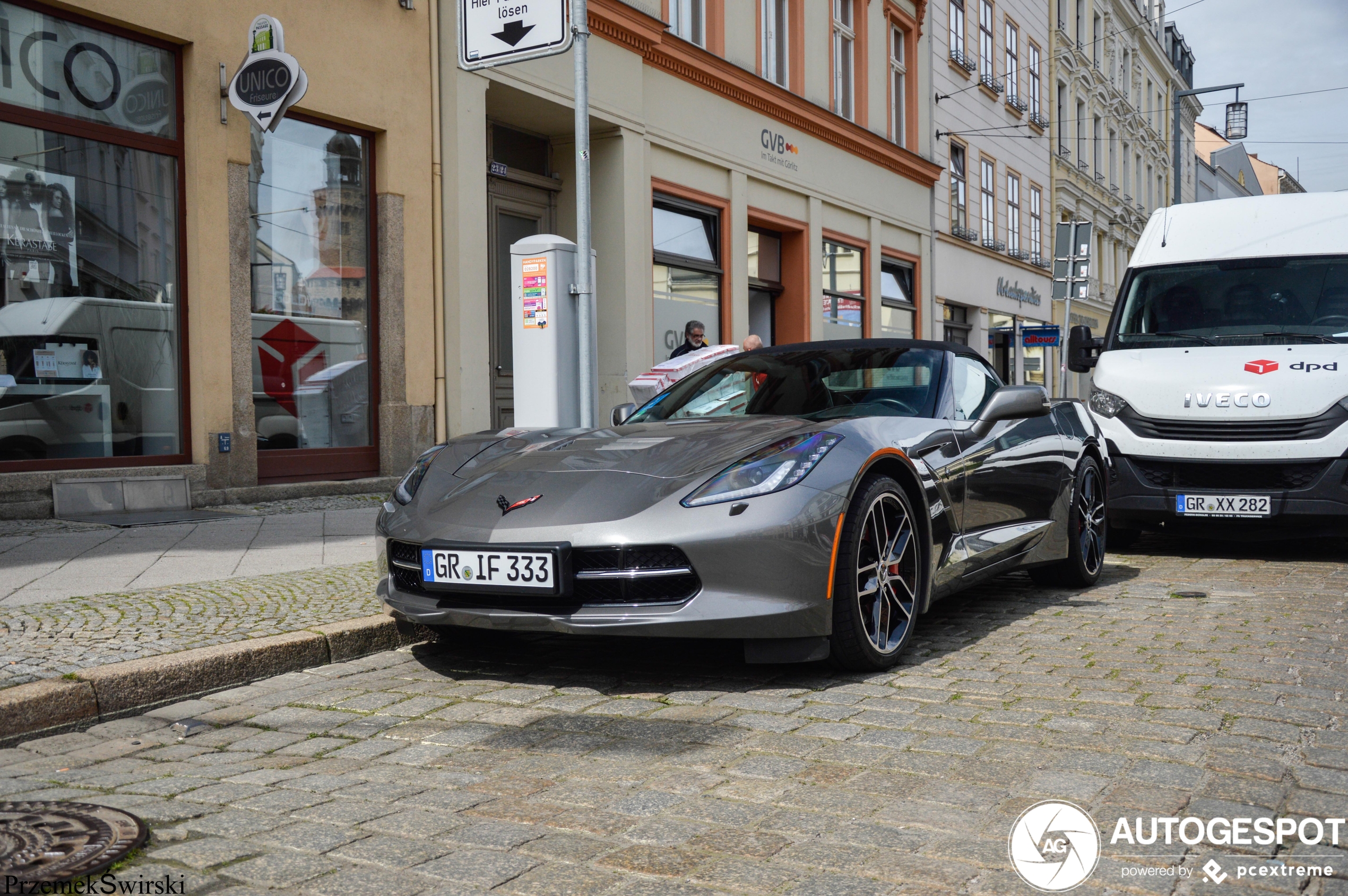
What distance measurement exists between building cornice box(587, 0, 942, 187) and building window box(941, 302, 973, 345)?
3267 millimetres

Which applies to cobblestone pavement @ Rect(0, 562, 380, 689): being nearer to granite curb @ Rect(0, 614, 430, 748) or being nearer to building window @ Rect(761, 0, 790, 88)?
granite curb @ Rect(0, 614, 430, 748)

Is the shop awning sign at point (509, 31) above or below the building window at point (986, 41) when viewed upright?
below

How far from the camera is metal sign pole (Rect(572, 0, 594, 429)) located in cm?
677

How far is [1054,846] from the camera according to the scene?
2.52 meters

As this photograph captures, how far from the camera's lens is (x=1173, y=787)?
2879 millimetres

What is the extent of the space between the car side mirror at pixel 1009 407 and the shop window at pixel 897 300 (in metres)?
16.3

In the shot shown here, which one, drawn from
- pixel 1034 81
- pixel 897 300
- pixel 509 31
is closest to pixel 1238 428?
pixel 509 31

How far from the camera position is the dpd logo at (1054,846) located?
2.36 metres

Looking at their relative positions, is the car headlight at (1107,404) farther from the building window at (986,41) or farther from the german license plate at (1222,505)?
the building window at (986,41)

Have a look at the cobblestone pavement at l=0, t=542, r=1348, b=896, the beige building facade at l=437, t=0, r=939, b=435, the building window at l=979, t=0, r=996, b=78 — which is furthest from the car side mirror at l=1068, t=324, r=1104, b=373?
the building window at l=979, t=0, r=996, b=78

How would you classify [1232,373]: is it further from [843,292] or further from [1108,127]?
[1108,127]

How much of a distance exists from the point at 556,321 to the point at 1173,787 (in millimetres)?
5139

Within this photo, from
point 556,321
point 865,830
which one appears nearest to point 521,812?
point 865,830

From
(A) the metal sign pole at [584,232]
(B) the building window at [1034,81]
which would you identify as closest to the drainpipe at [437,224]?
(A) the metal sign pole at [584,232]
